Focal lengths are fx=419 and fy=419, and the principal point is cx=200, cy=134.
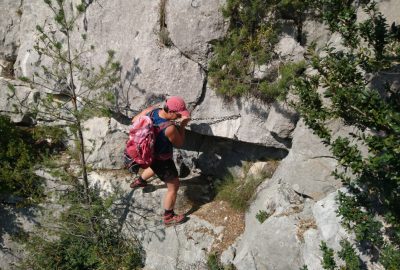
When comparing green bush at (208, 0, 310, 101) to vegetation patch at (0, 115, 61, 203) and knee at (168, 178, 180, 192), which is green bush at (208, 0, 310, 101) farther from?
vegetation patch at (0, 115, 61, 203)

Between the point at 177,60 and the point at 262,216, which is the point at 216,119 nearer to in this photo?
the point at 177,60

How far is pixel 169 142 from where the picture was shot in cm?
686

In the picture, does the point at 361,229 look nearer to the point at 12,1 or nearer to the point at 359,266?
the point at 359,266

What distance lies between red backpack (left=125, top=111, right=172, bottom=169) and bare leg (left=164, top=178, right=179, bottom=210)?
0.67m

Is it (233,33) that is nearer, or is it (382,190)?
(382,190)

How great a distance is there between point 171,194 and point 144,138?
4.29 feet

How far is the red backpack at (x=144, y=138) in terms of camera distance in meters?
6.55

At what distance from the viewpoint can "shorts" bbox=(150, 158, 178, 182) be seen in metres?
7.09

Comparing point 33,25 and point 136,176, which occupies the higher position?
point 33,25

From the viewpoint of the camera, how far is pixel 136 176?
8.41m

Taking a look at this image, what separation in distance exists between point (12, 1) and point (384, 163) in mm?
9301

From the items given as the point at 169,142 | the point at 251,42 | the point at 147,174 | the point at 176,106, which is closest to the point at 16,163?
the point at 147,174

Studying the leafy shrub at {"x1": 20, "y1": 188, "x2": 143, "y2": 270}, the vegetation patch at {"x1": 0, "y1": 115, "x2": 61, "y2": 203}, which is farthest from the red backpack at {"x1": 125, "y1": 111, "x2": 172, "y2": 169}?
the vegetation patch at {"x1": 0, "y1": 115, "x2": 61, "y2": 203}

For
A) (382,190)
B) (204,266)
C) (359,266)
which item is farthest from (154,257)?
(382,190)
